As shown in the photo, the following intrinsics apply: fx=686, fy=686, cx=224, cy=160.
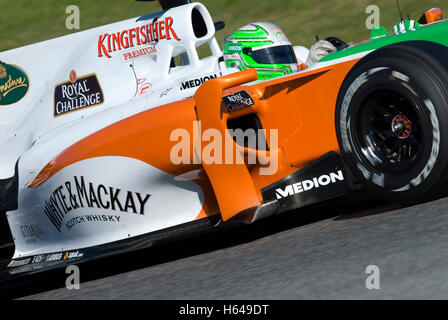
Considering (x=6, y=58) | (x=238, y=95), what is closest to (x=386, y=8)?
(x=6, y=58)

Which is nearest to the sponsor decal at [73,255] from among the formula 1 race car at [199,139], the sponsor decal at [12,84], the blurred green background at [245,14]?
the formula 1 race car at [199,139]

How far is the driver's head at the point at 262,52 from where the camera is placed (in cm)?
499

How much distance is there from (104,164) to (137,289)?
96 centimetres

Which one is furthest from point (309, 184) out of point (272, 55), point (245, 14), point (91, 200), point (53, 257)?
point (245, 14)

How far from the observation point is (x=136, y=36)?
513 cm

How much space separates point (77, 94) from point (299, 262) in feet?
8.74

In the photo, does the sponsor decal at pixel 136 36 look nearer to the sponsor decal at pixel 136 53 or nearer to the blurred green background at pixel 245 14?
the sponsor decal at pixel 136 53

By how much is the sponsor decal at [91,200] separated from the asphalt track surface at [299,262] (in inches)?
14.1

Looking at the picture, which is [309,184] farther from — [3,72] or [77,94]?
[3,72]

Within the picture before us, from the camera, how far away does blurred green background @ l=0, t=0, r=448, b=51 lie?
41.0 feet

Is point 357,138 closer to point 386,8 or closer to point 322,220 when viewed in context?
point 322,220

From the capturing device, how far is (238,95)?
12.5 ft

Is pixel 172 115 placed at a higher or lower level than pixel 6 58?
lower

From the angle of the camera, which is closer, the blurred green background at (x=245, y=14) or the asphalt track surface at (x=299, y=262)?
the asphalt track surface at (x=299, y=262)
